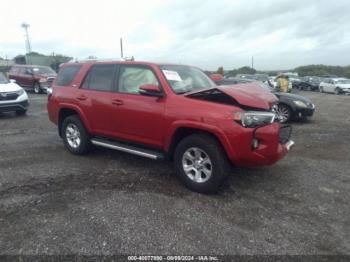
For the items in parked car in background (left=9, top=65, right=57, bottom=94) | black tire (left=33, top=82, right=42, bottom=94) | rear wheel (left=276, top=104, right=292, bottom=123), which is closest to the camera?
rear wheel (left=276, top=104, right=292, bottom=123)

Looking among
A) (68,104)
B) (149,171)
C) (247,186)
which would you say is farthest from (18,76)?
(247,186)

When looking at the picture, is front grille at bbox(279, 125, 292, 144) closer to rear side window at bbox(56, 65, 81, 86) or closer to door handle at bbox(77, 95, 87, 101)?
door handle at bbox(77, 95, 87, 101)

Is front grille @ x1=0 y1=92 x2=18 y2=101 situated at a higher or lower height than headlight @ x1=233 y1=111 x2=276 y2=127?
lower

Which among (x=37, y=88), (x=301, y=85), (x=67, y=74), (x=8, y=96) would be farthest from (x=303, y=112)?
(x=301, y=85)

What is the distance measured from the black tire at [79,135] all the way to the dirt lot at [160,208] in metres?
0.17

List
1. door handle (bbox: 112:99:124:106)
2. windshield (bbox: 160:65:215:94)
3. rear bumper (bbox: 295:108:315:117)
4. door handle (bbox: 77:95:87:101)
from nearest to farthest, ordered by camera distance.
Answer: windshield (bbox: 160:65:215:94), door handle (bbox: 112:99:124:106), door handle (bbox: 77:95:87:101), rear bumper (bbox: 295:108:315:117)

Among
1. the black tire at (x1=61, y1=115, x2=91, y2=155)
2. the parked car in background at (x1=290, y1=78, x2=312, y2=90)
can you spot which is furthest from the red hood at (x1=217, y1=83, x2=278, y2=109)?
the parked car in background at (x1=290, y1=78, x2=312, y2=90)

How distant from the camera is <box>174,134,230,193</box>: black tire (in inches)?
155

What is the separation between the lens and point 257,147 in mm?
3887

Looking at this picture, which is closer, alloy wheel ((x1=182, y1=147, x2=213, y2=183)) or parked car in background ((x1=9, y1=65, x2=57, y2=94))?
alloy wheel ((x1=182, y1=147, x2=213, y2=183))

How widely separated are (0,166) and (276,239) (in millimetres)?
4622

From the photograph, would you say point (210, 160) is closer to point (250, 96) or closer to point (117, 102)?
point (250, 96)

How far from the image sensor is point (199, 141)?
4.05 m

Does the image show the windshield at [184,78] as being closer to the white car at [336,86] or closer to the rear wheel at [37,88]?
the rear wheel at [37,88]
